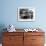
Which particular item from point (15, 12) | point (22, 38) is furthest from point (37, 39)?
point (15, 12)

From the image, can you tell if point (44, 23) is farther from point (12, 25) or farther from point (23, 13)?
point (12, 25)

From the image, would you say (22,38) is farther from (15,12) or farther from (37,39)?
(15,12)

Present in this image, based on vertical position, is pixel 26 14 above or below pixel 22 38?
above

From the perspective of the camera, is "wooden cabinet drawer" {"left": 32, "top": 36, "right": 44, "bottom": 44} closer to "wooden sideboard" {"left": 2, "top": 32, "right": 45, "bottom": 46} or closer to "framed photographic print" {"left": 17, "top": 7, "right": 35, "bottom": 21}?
"wooden sideboard" {"left": 2, "top": 32, "right": 45, "bottom": 46}

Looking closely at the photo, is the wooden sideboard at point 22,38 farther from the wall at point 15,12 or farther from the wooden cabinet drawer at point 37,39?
the wall at point 15,12

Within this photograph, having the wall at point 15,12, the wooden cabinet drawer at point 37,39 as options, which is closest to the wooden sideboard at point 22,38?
the wooden cabinet drawer at point 37,39

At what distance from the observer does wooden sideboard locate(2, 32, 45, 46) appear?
12.3 ft

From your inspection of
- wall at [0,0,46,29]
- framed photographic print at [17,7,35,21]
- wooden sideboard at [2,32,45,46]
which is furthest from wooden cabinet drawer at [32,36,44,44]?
framed photographic print at [17,7,35,21]

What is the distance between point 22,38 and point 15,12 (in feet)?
3.17

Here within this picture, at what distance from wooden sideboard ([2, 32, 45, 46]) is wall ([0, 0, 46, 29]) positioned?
0.57m

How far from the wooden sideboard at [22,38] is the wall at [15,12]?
570 mm

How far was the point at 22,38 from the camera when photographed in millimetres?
3758

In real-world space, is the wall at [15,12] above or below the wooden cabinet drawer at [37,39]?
above

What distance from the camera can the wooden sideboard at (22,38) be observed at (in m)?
3.75
